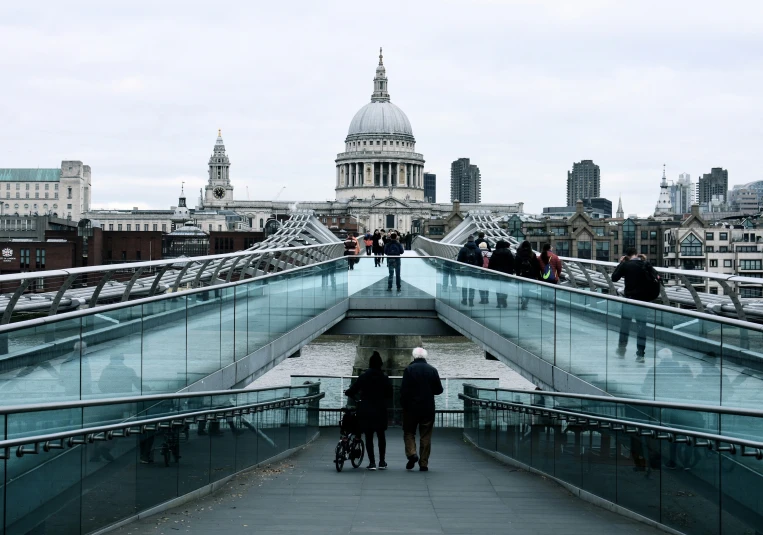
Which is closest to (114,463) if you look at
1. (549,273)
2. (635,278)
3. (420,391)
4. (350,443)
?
(420,391)

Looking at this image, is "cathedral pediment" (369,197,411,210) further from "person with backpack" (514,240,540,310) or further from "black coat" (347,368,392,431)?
"black coat" (347,368,392,431)

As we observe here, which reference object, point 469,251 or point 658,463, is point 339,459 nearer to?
point 658,463

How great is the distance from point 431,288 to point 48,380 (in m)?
14.3

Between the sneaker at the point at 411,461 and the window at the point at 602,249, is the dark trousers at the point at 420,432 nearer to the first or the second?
the sneaker at the point at 411,461

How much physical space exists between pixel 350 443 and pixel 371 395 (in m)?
0.55

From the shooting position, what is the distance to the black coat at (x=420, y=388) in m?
10.7

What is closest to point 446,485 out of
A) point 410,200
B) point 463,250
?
point 463,250

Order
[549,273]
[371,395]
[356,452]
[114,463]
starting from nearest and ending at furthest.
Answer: [114,463] → [371,395] → [356,452] → [549,273]

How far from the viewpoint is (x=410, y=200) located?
178250 millimetres

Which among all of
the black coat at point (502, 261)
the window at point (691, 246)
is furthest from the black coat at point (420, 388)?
the window at point (691, 246)

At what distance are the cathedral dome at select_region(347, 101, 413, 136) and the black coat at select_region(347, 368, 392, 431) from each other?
168 metres

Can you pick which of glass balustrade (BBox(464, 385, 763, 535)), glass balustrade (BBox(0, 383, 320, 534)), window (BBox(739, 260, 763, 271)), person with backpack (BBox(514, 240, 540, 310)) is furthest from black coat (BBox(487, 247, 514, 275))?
window (BBox(739, 260, 763, 271))

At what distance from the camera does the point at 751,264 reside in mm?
90375

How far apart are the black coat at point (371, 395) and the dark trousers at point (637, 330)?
244 centimetres
